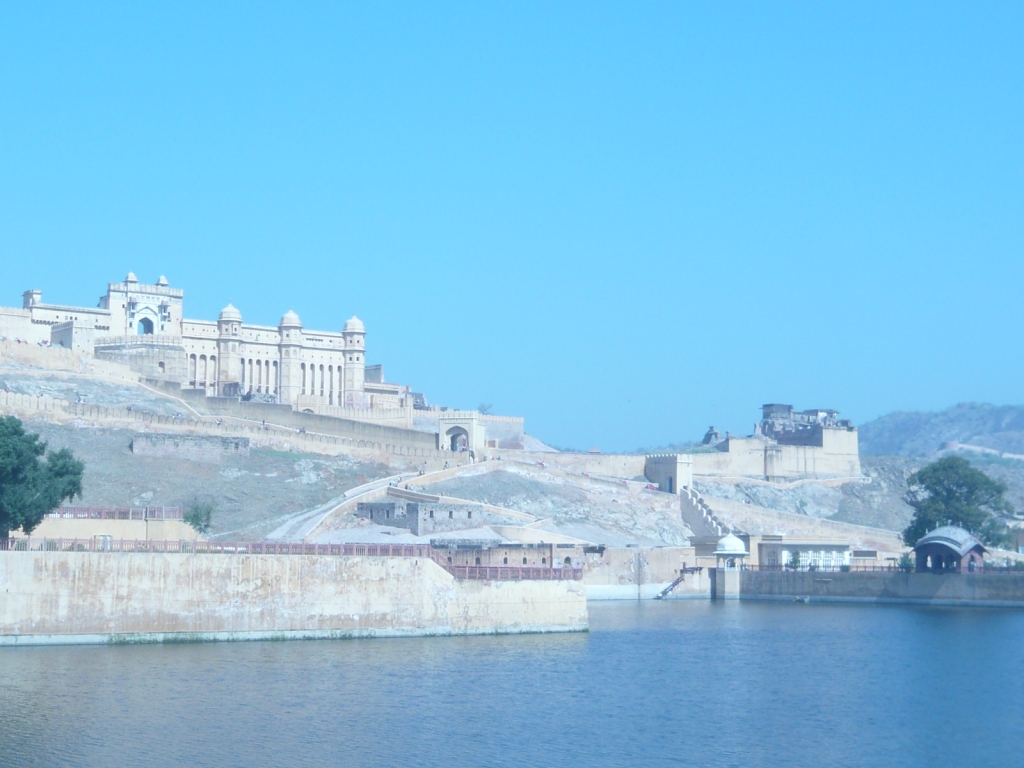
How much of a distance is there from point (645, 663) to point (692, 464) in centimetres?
3844

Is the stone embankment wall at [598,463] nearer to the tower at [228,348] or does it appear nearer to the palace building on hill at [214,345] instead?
the palace building on hill at [214,345]

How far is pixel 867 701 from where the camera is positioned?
3094 centimetres

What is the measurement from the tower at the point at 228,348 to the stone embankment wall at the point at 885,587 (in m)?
30.6

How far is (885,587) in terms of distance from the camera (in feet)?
177

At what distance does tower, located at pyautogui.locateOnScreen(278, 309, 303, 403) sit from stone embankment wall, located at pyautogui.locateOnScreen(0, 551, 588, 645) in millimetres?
39337

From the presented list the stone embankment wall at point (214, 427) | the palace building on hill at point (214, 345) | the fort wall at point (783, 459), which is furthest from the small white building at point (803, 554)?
the palace building on hill at point (214, 345)

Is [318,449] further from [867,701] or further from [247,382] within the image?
[867,701]

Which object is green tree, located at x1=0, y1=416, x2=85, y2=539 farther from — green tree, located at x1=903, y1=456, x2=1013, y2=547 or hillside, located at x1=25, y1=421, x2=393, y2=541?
green tree, located at x1=903, y1=456, x2=1013, y2=547

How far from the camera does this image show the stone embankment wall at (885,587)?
166ft

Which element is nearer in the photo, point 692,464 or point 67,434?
point 67,434

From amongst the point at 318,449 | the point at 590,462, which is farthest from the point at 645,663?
the point at 590,462

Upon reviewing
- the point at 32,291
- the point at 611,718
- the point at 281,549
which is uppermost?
the point at 32,291

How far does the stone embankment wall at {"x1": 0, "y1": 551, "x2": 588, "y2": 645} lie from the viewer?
32.1m

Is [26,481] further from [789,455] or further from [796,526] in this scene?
[789,455]
